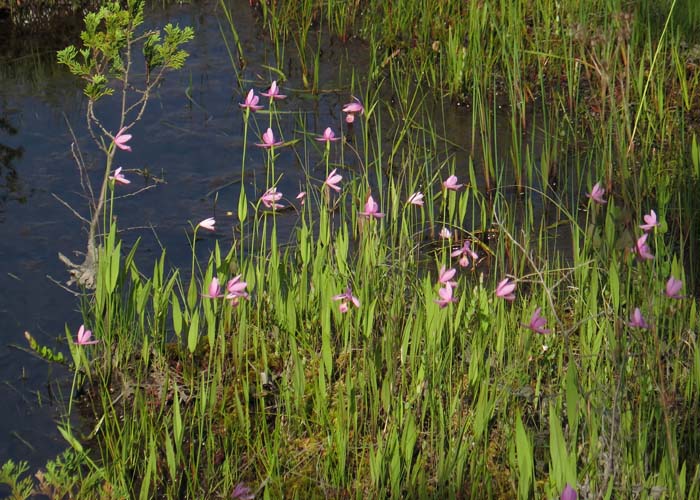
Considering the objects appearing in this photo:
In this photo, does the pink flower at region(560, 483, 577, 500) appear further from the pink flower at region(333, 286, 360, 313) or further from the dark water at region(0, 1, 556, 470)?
the dark water at region(0, 1, 556, 470)

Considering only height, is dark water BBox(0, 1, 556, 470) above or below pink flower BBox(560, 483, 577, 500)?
below

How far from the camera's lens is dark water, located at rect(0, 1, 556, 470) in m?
3.53

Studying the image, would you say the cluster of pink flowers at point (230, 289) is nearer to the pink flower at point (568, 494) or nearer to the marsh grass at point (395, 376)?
the marsh grass at point (395, 376)

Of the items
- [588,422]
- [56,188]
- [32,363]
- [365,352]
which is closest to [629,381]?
[588,422]

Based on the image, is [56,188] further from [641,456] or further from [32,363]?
[641,456]

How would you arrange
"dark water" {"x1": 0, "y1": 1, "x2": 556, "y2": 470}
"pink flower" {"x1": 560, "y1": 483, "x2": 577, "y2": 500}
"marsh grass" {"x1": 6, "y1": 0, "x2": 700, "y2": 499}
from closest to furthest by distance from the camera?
"pink flower" {"x1": 560, "y1": 483, "x2": 577, "y2": 500}, "marsh grass" {"x1": 6, "y1": 0, "x2": 700, "y2": 499}, "dark water" {"x1": 0, "y1": 1, "x2": 556, "y2": 470}

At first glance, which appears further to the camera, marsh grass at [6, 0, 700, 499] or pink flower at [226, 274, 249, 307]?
pink flower at [226, 274, 249, 307]

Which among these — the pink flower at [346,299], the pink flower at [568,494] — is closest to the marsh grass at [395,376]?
the pink flower at [346,299]

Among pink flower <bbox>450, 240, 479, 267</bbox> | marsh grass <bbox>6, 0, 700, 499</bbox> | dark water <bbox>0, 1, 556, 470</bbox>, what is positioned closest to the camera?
marsh grass <bbox>6, 0, 700, 499</bbox>

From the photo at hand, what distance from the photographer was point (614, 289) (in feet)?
10.3

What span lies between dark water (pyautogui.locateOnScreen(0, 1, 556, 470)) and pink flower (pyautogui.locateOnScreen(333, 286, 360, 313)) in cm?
88

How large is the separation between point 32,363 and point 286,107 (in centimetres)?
264

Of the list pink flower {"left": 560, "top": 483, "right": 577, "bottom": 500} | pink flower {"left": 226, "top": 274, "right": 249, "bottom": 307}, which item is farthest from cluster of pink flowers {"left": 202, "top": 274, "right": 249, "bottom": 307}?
pink flower {"left": 560, "top": 483, "right": 577, "bottom": 500}

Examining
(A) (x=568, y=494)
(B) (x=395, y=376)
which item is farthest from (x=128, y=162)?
(A) (x=568, y=494)
